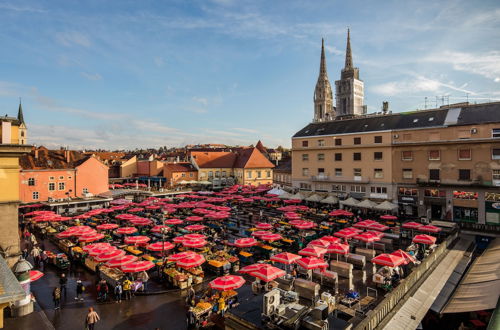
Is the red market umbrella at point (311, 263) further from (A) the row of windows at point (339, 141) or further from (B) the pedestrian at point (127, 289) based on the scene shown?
(A) the row of windows at point (339, 141)

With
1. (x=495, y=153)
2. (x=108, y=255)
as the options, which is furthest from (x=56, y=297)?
(x=495, y=153)

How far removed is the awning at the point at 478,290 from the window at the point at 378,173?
70.2 feet

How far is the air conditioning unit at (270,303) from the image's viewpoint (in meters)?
8.13

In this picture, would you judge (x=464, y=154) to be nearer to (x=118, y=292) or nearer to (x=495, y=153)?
(x=495, y=153)

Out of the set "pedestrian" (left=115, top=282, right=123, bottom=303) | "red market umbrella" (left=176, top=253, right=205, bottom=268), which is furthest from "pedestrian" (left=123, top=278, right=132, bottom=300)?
"red market umbrella" (left=176, top=253, right=205, bottom=268)

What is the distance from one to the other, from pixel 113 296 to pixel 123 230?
1024 centimetres

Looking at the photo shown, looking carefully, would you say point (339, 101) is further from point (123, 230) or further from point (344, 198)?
point (123, 230)

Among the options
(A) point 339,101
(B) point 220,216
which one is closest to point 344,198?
(B) point 220,216

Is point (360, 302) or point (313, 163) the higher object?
point (313, 163)

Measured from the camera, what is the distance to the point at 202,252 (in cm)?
2362

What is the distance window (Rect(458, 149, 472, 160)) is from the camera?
115 feet

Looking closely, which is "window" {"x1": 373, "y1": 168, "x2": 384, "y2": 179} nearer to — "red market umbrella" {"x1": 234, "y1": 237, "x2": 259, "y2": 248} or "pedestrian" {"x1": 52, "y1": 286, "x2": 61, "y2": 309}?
"red market umbrella" {"x1": 234, "y1": 237, "x2": 259, "y2": 248}

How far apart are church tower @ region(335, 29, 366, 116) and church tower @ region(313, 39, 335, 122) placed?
363 cm

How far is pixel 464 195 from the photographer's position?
35125 millimetres
